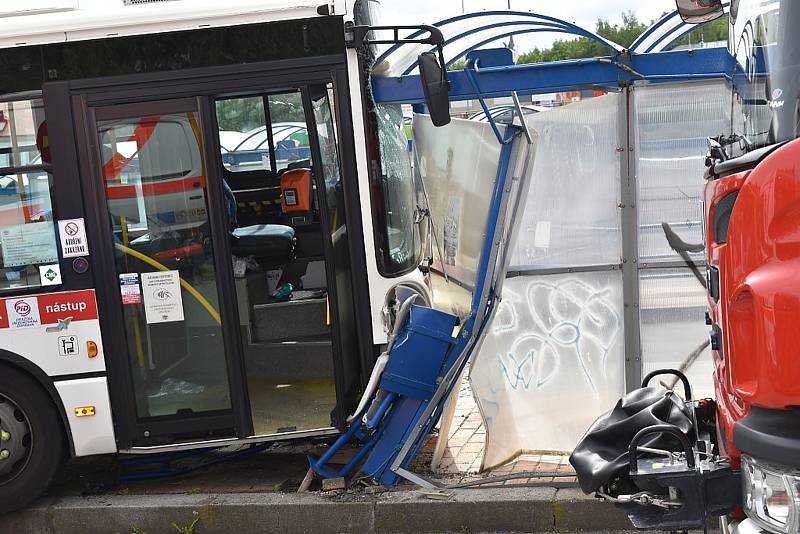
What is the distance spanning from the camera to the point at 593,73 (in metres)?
5.40

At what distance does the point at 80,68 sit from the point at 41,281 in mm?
1247

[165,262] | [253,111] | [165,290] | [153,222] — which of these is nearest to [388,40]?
[253,111]

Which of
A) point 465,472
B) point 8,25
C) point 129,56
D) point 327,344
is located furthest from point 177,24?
point 465,472

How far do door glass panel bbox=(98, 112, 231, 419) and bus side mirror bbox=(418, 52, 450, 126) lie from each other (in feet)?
4.64

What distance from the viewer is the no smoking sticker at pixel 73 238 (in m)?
5.59

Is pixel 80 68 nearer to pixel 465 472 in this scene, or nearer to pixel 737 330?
pixel 465 472

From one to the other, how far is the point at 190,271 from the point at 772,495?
151 inches

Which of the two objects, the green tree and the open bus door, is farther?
the green tree

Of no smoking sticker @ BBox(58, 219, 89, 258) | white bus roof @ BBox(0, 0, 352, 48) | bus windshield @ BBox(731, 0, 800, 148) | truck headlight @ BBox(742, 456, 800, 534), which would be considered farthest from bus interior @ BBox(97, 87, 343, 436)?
truck headlight @ BBox(742, 456, 800, 534)

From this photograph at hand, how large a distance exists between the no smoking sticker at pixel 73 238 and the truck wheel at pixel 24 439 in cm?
78

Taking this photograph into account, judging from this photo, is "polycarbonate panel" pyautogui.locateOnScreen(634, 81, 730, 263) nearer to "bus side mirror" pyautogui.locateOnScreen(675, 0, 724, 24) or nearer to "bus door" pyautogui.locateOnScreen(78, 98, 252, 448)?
"bus side mirror" pyautogui.locateOnScreen(675, 0, 724, 24)

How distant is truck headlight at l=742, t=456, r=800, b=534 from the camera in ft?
8.36

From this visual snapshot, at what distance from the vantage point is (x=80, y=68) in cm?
555

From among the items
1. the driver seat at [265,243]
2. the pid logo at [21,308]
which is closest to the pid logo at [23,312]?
Answer: the pid logo at [21,308]
